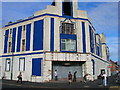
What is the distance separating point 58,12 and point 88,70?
36.0 feet

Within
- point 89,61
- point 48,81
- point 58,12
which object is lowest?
point 48,81

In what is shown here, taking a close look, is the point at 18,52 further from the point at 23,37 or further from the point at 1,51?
the point at 1,51

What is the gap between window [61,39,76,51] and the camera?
26134 mm

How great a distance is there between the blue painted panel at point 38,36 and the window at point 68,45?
3624mm

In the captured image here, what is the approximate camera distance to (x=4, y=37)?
107ft

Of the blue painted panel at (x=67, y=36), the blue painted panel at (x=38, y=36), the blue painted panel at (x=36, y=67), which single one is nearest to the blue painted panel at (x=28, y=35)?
the blue painted panel at (x=38, y=36)

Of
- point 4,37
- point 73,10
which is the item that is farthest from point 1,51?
point 73,10

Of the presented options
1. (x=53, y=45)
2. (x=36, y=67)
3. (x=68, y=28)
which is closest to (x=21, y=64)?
(x=36, y=67)

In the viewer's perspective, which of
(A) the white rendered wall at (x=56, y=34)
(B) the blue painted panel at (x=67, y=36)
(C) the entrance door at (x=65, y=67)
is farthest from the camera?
(B) the blue painted panel at (x=67, y=36)

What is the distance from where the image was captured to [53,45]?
83.1ft

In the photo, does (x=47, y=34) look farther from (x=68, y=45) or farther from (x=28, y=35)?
(x=28, y=35)

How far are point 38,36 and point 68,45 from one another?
5.21 m

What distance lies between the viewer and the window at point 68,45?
26134mm

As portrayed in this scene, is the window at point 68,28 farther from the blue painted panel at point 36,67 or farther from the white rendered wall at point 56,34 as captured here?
the blue painted panel at point 36,67
